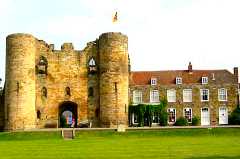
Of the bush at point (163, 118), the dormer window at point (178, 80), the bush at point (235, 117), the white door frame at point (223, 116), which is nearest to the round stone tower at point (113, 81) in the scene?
the bush at point (163, 118)

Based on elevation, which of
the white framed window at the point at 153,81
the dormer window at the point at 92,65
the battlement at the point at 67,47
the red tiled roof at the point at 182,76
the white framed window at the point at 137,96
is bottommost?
the white framed window at the point at 137,96

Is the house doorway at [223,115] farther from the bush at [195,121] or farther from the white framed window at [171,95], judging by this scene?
the white framed window at [171,95]

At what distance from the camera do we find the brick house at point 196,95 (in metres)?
59.3

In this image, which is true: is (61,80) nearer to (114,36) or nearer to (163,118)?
(114,36)

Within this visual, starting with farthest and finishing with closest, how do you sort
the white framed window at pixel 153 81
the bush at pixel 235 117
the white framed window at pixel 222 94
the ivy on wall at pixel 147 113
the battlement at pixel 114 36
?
the white framed window at pixel 153 81, the white framed window at pixel 222 94, the ivy on wall at pixel 147 113, the bush at pixel 235 117, the battlement at pixel 114 36

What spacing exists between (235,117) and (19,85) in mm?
20138

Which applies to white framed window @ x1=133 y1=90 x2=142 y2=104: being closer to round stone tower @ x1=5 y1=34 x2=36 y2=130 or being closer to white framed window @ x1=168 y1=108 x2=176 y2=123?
white framed window @ x1=168 y1=108 x2=176 y2=123

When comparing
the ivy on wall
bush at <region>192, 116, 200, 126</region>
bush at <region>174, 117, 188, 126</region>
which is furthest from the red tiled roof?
bush at <region>174, 117, 188, 126</region>

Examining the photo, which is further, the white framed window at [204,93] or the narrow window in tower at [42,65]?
the white framed window at [204,93]

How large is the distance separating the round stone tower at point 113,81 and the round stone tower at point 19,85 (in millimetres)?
6278

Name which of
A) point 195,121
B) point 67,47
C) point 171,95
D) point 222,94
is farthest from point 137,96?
point 67,47

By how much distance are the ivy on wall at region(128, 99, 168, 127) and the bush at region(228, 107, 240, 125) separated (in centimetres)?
609

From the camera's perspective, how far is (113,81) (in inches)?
2077

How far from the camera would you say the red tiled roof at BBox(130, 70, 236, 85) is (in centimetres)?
6019
